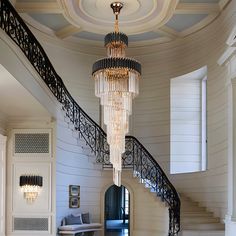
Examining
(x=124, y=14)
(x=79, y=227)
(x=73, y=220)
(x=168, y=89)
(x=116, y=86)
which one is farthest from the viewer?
(x=168, y=89)

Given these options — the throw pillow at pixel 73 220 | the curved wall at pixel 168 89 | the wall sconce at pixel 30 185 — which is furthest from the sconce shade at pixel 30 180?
the curved wall at pixel 168 89

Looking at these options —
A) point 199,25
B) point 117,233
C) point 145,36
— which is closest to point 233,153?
point 199,25

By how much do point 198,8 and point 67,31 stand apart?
3.99m

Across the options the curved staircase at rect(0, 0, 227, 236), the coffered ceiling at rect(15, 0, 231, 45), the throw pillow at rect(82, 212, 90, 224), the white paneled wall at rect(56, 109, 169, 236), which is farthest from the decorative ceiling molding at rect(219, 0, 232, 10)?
the throw pillow at rect(82, 212, 90, 224)

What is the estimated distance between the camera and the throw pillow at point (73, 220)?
10587mm

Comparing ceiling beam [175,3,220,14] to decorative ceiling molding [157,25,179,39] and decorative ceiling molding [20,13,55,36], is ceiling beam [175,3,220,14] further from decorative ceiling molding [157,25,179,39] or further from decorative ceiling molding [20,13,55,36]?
decorative ceiling molding [20,13,55,36]

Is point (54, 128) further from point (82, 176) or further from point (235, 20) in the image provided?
point (235, 20)

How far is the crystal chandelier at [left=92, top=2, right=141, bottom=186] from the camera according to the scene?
8.36 metres

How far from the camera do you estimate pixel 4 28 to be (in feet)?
19.6

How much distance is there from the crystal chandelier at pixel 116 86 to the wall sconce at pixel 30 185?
79.7 inches

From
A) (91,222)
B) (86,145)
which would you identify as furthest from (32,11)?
(91,222)

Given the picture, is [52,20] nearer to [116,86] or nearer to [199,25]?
[199,25]

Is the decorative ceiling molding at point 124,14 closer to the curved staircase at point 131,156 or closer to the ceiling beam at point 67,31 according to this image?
the ceiling beam at point 67,31

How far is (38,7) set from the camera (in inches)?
416
